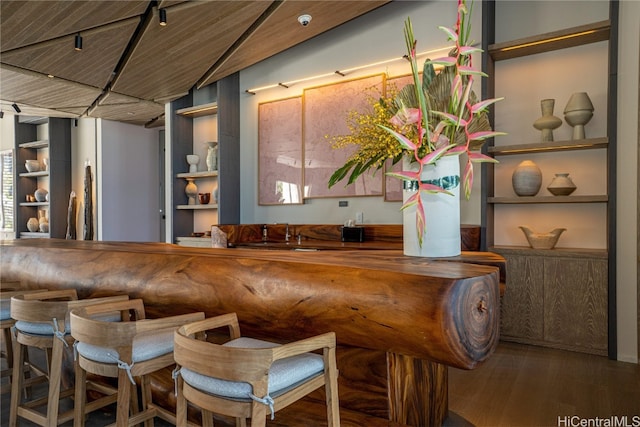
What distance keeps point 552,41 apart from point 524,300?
2215mm

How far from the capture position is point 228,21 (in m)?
3.78

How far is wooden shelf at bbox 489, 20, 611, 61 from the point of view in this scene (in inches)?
124

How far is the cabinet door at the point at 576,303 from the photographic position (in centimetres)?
304

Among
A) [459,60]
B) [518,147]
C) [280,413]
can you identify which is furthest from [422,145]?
[518,147]

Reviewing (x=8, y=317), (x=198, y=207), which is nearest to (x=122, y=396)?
(x=8, y=317)

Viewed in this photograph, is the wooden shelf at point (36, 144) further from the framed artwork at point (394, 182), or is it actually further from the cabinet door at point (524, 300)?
the cabinet door at point (524, 300)

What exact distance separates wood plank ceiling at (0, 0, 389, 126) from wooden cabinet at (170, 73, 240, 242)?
0.26m

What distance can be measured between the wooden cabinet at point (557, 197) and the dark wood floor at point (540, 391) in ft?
0.95

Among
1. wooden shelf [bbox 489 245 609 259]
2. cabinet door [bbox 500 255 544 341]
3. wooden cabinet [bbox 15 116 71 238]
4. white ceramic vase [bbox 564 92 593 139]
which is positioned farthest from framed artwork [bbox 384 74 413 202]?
wooden cabinet [bbox 15 116 71 238]

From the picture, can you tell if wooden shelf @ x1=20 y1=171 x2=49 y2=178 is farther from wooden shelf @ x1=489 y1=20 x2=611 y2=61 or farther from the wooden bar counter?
wooden shelf @ x1=489 y1=20 x2=611 y2=61

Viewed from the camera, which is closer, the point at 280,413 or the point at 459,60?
the point at 459,60

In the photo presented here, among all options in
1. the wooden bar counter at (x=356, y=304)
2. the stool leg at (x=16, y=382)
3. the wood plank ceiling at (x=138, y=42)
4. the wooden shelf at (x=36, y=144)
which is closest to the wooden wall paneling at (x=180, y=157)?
the wood plank ceiling at (x=138, y=42)

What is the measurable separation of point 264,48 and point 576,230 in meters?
3.73

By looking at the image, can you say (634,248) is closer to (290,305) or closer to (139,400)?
(290,305)
